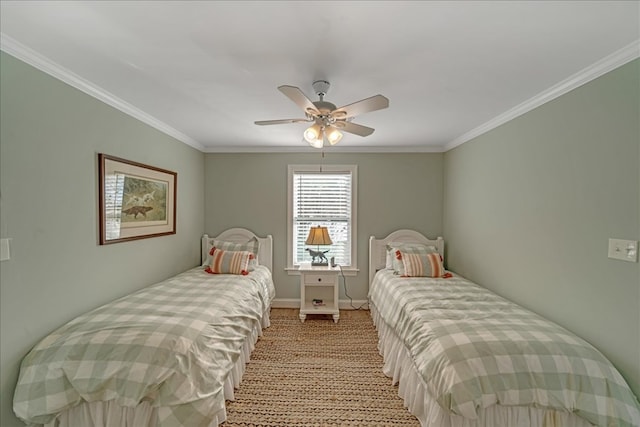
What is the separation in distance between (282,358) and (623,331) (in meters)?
2.46

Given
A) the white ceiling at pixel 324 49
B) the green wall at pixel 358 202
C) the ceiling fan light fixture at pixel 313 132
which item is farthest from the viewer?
the green wall at pixel 358 202

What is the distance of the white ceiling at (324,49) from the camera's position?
1283 millimetres

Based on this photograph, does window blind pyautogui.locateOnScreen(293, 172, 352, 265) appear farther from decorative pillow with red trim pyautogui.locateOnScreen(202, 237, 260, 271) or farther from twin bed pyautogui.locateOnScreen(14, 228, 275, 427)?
twin bed pyautogui.locateOnScreen(14, 228, 275, 427)

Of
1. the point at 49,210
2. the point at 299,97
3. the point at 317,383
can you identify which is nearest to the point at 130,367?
the point at 49,210

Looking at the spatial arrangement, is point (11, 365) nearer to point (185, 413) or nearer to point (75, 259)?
point (75, 259)

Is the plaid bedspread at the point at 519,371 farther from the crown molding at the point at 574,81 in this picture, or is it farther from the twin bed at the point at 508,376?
the crown molding at the point at 574,81

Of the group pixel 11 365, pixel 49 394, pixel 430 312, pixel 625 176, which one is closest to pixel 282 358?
pixel 430 312

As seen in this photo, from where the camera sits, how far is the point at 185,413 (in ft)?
5.16

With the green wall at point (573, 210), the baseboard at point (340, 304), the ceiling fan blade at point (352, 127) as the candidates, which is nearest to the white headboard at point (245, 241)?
the baseboard at point (340, 304)

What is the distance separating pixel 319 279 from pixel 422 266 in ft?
4.09

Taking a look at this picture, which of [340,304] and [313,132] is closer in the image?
[313,132]

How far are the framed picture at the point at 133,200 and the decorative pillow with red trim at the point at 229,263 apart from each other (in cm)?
57

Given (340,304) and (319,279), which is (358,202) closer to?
(319,279)

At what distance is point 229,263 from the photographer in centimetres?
333
